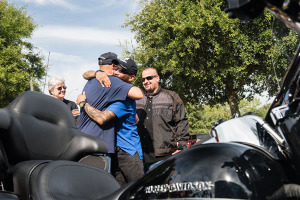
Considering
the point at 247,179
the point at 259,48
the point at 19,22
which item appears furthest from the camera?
the point at 19,22

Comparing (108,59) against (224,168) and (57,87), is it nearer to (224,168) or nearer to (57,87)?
(57,87)

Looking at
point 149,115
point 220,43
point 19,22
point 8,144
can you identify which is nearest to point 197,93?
point 220,43

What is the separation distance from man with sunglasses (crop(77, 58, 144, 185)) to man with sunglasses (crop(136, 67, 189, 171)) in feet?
2.63

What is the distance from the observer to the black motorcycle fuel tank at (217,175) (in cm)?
121

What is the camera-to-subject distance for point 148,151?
14.1ft

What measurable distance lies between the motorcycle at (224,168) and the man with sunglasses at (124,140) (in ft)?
4.40

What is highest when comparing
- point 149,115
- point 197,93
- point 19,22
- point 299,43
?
point 19,22

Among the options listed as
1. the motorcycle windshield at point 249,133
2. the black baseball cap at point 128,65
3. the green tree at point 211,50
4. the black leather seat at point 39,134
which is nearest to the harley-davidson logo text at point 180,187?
the motorcycle windshield at point 249,133

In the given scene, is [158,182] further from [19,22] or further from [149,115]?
[19,22]

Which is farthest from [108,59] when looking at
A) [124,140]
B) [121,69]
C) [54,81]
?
[54,81]

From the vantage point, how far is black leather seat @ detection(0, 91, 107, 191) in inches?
79.2

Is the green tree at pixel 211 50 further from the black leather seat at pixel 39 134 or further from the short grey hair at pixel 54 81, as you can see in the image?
the black leather seat at pixel 39 134

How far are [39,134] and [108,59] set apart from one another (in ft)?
5.09

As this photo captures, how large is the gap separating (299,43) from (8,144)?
59.2 inches
